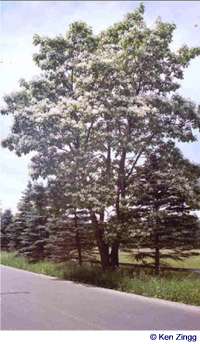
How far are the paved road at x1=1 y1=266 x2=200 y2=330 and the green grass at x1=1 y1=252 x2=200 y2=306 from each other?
0.40 meters

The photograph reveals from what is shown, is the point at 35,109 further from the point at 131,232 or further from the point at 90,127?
the point at 131,232

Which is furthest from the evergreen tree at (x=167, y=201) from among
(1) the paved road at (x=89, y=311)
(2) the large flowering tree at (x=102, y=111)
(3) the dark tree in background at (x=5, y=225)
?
(3) the dark tree in background at (x=5, y=225)

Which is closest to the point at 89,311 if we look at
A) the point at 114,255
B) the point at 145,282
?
the point at 145,282

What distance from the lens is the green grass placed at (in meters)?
14.6

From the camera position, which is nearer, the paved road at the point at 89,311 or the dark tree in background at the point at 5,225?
the paved road at the point at 89,311

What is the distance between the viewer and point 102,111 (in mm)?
19969

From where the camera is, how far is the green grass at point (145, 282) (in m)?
14.6

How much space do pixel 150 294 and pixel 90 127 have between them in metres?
8.11

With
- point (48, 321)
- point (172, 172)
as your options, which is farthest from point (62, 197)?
point (48, 321)

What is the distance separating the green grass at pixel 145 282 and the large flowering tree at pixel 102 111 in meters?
1.41

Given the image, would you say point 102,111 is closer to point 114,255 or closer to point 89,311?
point 114,255

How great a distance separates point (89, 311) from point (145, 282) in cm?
408

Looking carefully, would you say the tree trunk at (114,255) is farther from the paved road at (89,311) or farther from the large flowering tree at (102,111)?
the paved road at (89,311)

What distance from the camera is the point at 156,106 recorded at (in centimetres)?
2088
